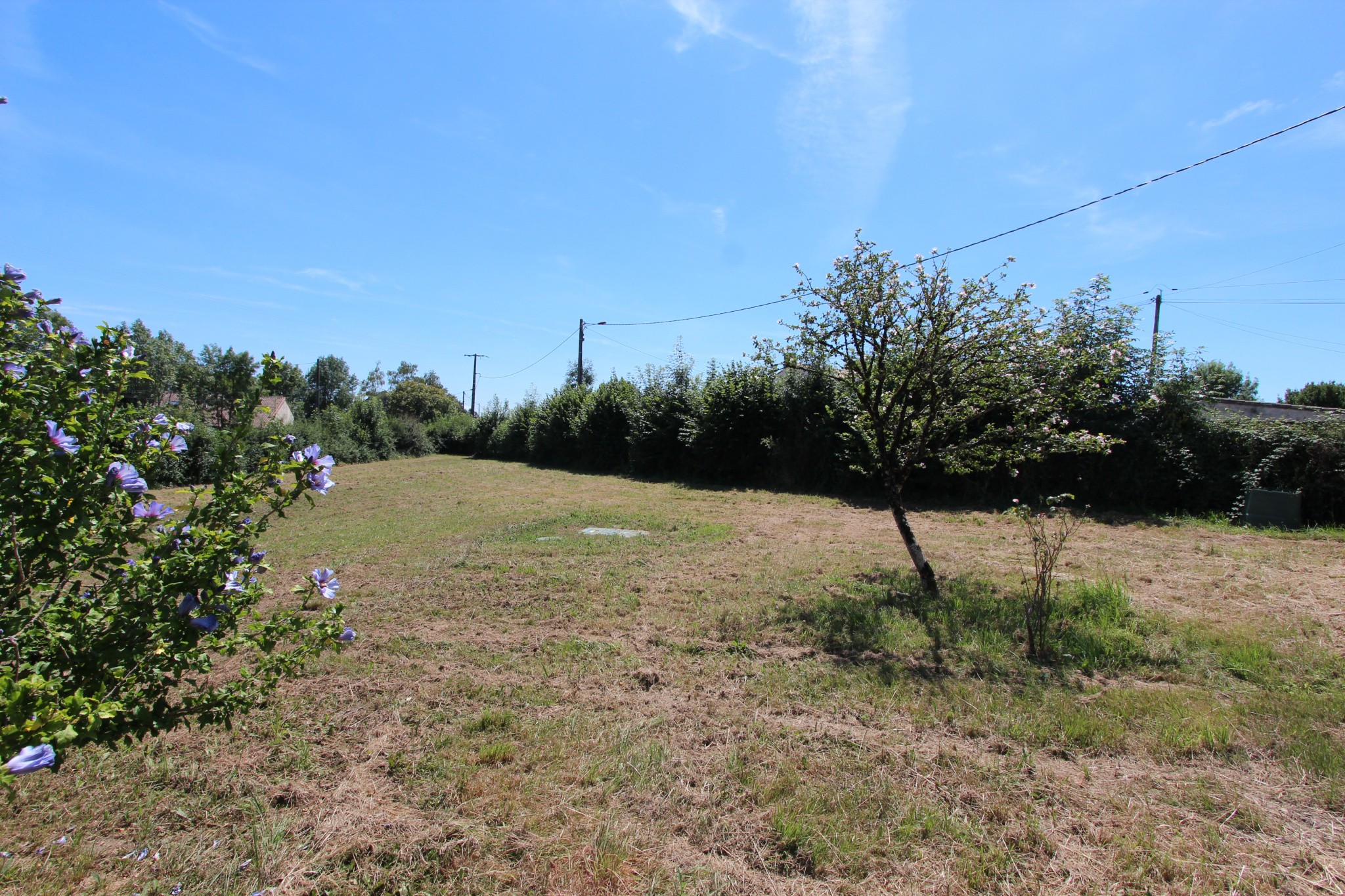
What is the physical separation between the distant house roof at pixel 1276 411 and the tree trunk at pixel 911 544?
885 centimetres

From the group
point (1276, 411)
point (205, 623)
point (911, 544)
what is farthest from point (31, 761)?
point (1276, 411)

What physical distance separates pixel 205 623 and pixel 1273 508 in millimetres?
13108

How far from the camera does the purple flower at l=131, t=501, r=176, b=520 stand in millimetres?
1780

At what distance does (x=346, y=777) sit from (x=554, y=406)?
21.8 metres

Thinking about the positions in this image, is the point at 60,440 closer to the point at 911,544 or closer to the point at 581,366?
the point at 911,544

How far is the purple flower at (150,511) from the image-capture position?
178 cm

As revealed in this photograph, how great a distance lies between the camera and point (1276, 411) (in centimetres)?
1323

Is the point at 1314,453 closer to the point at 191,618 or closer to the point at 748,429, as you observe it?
the point at 748,429

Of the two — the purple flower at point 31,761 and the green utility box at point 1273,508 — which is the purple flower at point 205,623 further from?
the green utility box at point 1273,508

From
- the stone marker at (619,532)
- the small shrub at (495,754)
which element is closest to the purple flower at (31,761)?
the small shrub at (495,754)

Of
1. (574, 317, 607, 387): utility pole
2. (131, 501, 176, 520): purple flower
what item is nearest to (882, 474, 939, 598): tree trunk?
(131, 501, 176, 520): purple flower

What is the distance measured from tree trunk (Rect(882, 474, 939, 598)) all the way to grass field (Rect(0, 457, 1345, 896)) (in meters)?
0.25

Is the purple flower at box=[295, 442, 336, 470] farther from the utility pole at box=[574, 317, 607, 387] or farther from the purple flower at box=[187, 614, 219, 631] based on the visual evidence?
the utility pole at box=[574, 317, 607, 387]

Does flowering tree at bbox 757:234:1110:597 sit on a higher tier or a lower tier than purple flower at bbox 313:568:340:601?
higher
